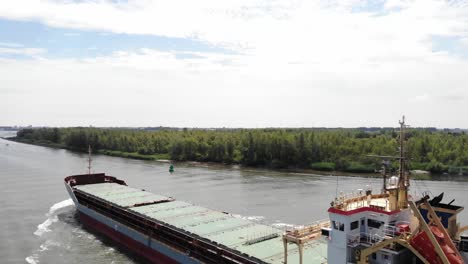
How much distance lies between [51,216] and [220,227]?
17050mm

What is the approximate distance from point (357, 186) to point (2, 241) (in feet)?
116

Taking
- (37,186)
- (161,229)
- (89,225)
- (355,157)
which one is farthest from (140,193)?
(355,157)

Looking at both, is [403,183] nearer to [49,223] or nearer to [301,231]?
[301,231]

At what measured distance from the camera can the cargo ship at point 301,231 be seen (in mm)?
12484

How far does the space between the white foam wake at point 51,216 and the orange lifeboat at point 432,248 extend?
23808 millimetres

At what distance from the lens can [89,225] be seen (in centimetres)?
2958

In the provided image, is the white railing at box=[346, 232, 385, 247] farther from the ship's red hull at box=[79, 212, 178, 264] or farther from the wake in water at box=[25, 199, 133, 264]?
the wake in water at box=[25, 199, 133, 264]

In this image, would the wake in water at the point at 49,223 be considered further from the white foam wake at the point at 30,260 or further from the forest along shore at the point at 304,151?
the forest along shore at the point at 304,151

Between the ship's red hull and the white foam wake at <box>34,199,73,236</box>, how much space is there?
2399 mm

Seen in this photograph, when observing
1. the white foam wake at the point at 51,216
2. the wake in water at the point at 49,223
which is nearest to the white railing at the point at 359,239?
the wake in water at the point at 49,223

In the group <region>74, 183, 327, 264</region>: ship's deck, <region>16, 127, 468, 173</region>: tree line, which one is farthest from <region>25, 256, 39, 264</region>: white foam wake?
<region>16, 127, 468, 173</region>: tree line

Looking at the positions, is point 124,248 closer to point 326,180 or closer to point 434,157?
point 326,180

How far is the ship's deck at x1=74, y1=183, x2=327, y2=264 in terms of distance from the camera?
17.3 m

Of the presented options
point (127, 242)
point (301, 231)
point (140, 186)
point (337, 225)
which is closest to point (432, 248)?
point (337, 225)
